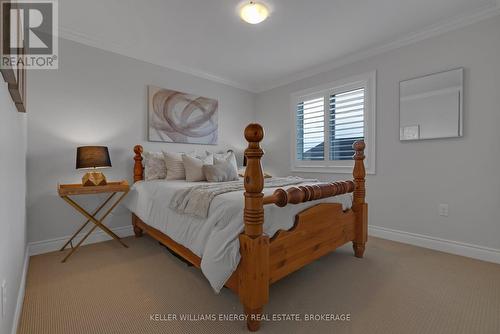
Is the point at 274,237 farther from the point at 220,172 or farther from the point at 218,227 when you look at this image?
the point at 220,172

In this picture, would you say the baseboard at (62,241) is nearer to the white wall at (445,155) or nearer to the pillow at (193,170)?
the pillow at (193,170)

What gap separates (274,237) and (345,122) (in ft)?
8.04

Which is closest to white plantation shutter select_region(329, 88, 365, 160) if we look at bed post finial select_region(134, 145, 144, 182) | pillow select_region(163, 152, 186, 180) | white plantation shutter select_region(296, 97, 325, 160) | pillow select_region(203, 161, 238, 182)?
white plantation shutter select_region(296, 97, 325, 160)

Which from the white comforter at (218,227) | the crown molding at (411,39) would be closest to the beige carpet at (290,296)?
the white comforter at (218,227)

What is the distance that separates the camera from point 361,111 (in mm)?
3197

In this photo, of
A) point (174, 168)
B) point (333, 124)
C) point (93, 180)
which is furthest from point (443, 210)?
point (93, 180)

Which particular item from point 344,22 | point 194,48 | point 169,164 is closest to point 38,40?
point 194,48

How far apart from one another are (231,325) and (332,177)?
2583 mm

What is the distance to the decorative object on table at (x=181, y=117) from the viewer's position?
3285mm

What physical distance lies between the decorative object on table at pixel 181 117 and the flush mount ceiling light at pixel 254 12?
5.25 ft

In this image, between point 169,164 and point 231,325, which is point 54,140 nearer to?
point 169,164

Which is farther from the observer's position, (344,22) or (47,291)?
(344,22)

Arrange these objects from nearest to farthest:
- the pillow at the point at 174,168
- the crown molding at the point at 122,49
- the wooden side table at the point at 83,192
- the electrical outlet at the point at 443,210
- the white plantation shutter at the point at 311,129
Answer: the wooden side table at the point at 83,192, the electrical outlet at the point at 443,210, the crown molding at the point at 122,49, the pillow at the point at 174,168, the white plantation shutter at the point at 311,129

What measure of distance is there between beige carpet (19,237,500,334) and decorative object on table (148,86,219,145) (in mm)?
1720
